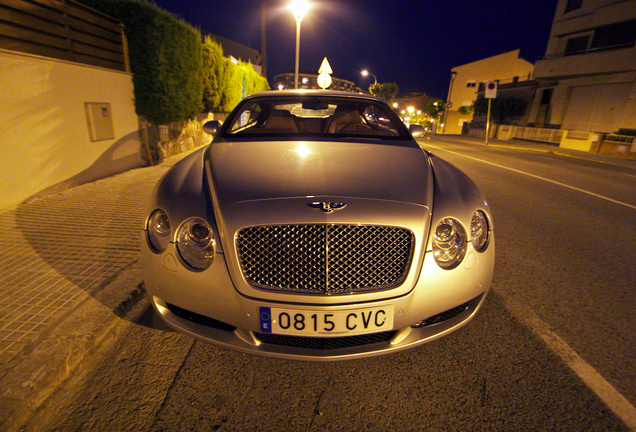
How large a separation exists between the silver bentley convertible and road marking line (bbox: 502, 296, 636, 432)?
2.32 feet

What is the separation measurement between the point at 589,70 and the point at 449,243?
2806 centimetres

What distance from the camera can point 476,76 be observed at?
50.1 metres

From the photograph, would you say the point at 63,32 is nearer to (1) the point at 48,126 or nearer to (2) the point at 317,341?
(1) the point at 48,126

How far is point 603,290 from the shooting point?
2.82 meters

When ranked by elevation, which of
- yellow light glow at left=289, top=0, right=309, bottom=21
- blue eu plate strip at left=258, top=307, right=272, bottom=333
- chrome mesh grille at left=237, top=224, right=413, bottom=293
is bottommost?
blue eu plate strip at left=258, top=307, right=272, bottom=333

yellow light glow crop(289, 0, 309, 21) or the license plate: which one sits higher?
yellow light glow crop(289, 0, 309, 21)

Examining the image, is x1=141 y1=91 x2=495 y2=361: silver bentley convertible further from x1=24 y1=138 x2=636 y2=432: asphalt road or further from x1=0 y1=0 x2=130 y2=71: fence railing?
x1=0 y1=0 x2=130 y2=71: fence railing

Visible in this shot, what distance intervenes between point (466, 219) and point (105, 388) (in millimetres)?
2044

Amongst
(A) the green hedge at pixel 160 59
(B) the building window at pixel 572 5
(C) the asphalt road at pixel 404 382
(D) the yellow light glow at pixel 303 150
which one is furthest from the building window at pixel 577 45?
(D) the yellow light glow at pixel 303 150

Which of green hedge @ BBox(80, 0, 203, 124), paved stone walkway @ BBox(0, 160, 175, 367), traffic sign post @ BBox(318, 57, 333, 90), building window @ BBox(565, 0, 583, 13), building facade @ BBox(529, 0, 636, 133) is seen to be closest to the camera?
paved stone walkway @ BBox(0, 160, 175, 367)

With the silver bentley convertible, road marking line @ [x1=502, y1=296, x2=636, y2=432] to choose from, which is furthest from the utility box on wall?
road marking line @ [x1=502, y1=296, x2=636, y2=432]

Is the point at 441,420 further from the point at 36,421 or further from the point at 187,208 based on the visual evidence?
the point at 36,421

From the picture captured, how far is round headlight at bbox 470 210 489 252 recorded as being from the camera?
182cm

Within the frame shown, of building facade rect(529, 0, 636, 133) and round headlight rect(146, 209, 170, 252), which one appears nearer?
round headlight rect(146, 209, 170, 252)
